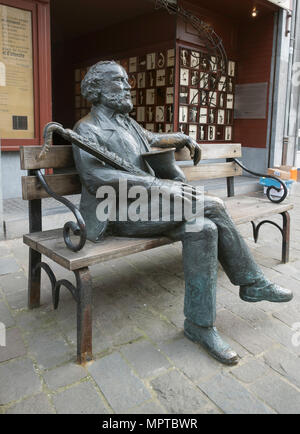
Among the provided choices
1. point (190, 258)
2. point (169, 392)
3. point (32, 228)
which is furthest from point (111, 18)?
point (169, 392)

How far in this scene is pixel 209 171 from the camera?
3.84 m

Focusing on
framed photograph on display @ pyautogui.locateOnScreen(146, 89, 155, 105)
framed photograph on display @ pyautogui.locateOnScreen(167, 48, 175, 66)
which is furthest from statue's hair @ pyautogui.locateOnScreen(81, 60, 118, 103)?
framed photograph on display @ pyautogui.locateOnScreen(146, 89, 155, 105)

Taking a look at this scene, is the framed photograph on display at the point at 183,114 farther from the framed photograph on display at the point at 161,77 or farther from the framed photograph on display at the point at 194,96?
the framed photograph on display at the point at 161,77

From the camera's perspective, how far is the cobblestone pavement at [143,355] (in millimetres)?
1821

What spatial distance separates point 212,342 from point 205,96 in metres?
6.79

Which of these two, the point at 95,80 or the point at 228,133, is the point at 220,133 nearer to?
the point at 228,133

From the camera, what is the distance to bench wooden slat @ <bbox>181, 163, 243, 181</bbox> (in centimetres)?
366

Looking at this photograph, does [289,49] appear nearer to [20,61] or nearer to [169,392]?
[20,61]

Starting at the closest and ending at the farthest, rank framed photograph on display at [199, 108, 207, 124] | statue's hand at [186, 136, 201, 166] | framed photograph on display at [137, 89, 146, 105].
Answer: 1. statue's hand at [186, 136, 201, 166]
2. framed photograph on display at [199, 108, 207, 124]
3. framed photograph on display at [137, 89, 146, 105]

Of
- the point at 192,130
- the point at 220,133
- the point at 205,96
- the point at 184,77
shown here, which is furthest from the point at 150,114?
the point at 220,133

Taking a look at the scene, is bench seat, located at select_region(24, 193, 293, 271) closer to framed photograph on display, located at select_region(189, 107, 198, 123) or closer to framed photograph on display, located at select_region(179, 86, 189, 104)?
framed photograph on display, located at select_region(179, 86, 189, 104)

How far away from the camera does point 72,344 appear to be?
229cm

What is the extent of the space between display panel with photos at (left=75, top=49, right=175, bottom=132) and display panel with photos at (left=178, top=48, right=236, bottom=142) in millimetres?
223
